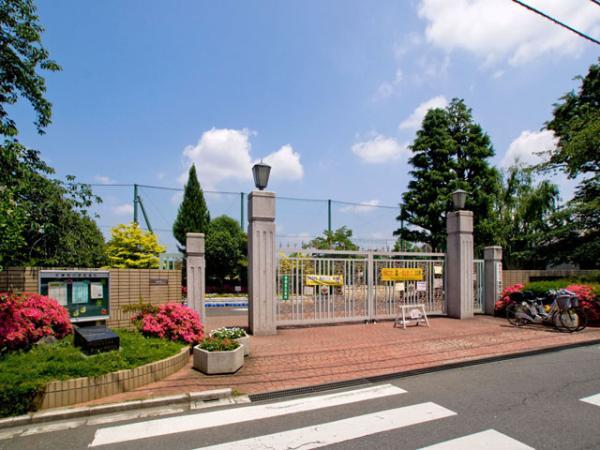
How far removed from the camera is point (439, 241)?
2225 cm

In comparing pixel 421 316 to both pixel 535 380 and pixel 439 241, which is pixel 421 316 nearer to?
pixel 535 380

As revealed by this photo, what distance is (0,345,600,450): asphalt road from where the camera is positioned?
3.83 metres

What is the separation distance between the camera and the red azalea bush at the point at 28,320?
5672mm

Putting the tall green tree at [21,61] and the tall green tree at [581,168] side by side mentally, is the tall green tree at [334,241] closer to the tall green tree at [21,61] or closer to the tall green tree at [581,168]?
the tall green tree at [581,168]

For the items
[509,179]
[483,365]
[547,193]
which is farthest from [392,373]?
[509,179]

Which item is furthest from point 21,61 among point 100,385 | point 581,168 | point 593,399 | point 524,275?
point 581,168

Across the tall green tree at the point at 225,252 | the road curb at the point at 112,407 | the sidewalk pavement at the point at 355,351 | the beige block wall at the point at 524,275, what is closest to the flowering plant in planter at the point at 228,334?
the sidewalk pavement at the point at 355,351

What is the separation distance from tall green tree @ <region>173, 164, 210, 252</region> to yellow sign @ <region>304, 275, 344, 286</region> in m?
14.2

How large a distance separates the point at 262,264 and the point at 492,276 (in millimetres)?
8585

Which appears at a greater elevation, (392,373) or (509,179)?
(509,179)

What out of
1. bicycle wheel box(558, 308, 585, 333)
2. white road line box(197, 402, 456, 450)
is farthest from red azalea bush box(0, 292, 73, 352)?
bicycle wheel box(558, 308, 585, 333)

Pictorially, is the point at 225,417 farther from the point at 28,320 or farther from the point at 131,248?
the point at 131,248

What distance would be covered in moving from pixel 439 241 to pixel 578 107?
9.67 meters

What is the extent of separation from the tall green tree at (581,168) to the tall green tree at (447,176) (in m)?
3.41
